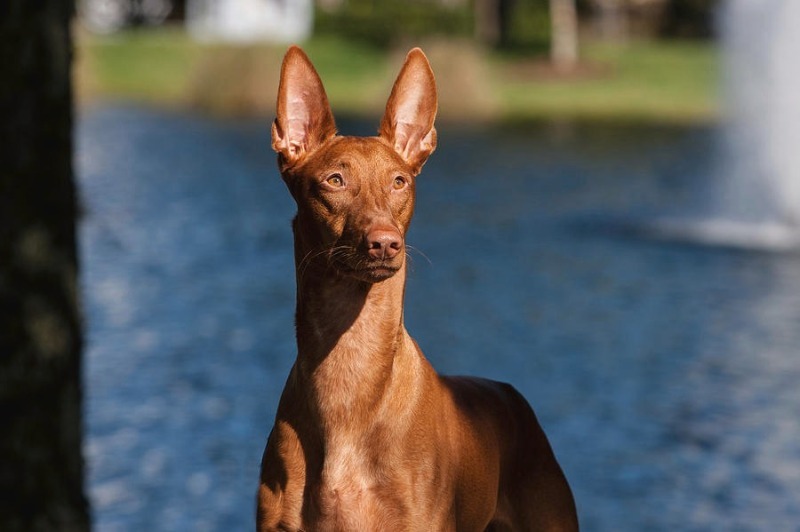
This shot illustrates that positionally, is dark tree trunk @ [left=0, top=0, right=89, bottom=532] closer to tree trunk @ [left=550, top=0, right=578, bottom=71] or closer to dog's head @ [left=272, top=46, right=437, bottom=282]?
→ dog's head @ [left=272, top=46, right=437, bottom=282]

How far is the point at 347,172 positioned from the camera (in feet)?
12.1

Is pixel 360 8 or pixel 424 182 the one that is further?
pixel 360 8

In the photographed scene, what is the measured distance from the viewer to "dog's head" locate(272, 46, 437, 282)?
3.56 meters

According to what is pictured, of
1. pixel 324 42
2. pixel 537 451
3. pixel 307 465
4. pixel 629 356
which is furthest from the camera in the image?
pixel 324 42

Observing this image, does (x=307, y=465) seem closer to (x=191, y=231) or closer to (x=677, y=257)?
(x=677, y=257)

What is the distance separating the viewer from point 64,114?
4.05 metres

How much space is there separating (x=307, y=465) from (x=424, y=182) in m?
28.7

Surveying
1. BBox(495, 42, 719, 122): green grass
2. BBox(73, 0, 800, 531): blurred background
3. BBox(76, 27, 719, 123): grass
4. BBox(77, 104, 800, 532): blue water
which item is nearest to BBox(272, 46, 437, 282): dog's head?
BBox(73, 0, 800, 531): blurred background

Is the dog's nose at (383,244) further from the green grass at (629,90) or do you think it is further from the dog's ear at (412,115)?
the green grass at (629,90)

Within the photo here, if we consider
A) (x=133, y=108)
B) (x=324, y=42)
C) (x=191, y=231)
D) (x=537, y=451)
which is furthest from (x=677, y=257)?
(x=324, y=42)

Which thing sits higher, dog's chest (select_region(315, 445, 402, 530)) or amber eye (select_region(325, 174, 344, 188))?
amber eye (select_region(325, 174, 344, 188))

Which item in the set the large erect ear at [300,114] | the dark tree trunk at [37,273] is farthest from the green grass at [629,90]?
the large erect ear at [300,114]

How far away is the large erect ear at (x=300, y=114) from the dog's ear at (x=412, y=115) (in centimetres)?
15

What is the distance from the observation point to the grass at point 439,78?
4434 centimetres
